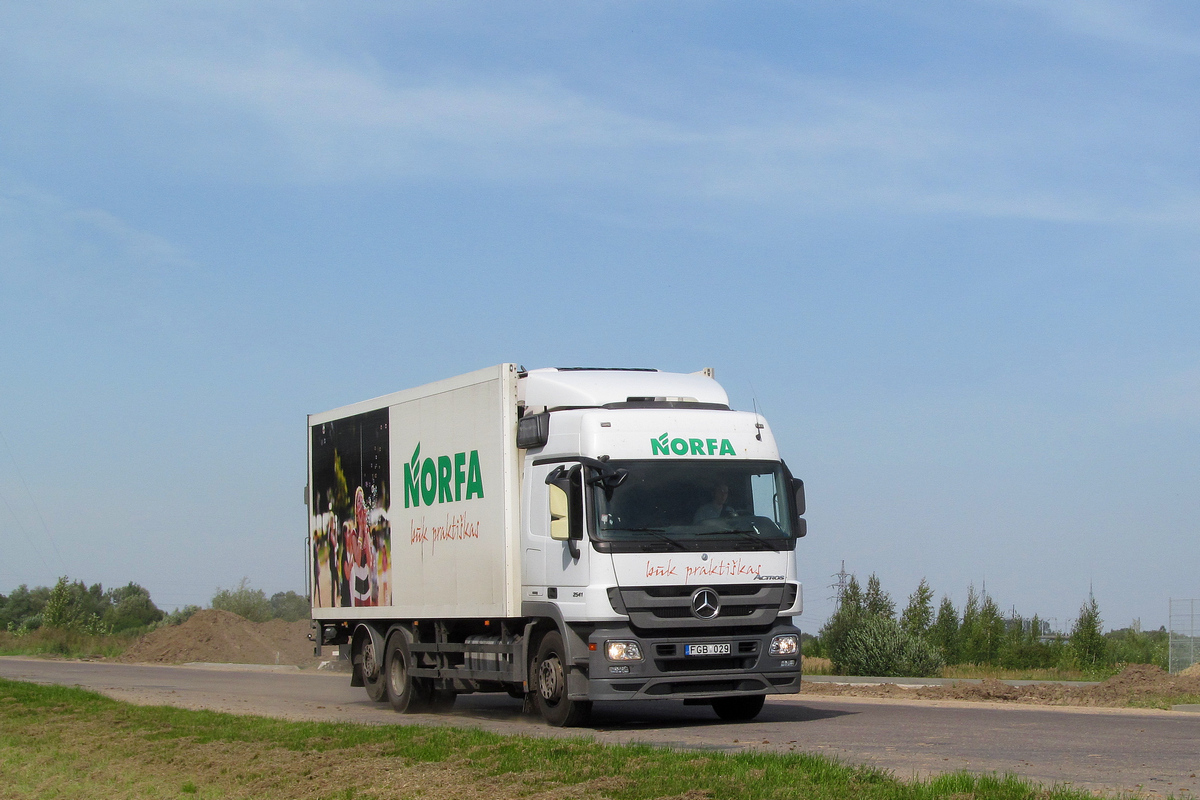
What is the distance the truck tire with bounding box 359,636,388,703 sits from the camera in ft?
60.7

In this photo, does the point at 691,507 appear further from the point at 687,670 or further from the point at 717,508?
the point at 687,670

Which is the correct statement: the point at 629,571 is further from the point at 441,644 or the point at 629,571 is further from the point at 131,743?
the point at 131,743

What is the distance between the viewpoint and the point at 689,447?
566 inches

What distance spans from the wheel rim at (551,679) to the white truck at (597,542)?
0.02 metres

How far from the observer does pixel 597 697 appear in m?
13.6

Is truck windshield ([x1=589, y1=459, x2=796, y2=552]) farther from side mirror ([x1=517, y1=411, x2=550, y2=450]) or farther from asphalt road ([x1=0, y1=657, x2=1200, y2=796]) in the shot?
asphalt road ([x1=0, y1=657, x2=1200, y2=796])

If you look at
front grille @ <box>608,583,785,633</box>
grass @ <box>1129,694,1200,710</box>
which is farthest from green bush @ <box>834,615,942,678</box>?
front grille @ <box>608,583,785,633</box>

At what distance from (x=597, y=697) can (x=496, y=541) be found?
2477mm

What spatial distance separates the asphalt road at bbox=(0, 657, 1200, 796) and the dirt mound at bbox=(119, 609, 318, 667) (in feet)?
90.9

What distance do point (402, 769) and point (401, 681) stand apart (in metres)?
8.00

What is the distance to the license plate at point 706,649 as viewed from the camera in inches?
545

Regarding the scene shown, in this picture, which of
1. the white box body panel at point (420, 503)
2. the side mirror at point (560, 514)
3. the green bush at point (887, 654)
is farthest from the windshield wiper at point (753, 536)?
the green bush at point (887, 654)

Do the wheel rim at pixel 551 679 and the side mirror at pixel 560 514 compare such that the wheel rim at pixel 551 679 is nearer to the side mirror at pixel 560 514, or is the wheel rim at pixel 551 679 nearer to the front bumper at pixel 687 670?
the front bumper at pixel 687 670

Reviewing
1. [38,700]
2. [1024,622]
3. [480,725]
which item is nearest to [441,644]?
[480,725]
